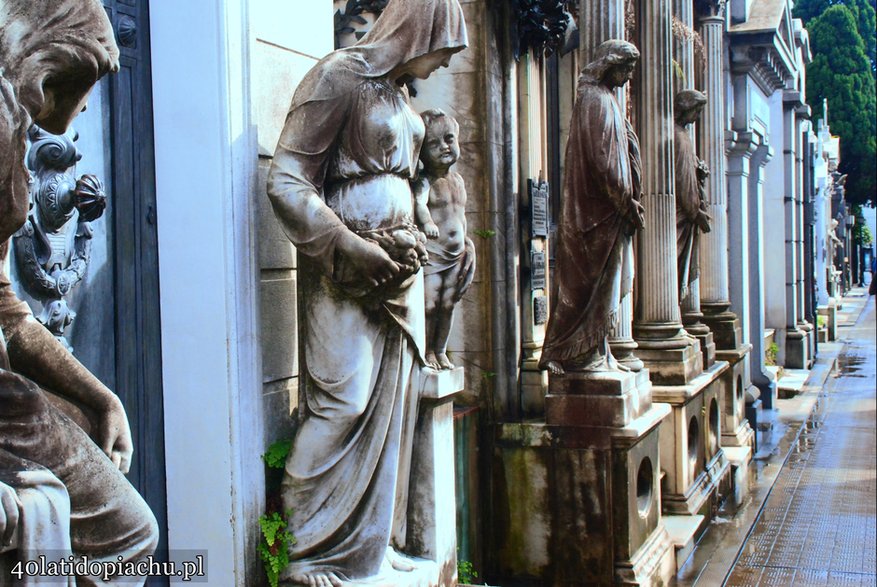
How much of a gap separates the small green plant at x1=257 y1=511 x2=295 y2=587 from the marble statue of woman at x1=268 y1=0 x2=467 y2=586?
4cm

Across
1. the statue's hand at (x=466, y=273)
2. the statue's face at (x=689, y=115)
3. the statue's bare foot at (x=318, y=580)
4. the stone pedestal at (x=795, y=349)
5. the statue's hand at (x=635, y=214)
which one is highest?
the statue's face at (x=689, y=115)

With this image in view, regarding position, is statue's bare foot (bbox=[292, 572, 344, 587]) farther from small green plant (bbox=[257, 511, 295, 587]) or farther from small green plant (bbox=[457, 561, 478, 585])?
small green plant (bbox=[457, 561, 478, 585])

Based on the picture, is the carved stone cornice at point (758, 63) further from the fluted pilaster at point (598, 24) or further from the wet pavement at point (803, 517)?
the fluted pilaster at point (598, 24)

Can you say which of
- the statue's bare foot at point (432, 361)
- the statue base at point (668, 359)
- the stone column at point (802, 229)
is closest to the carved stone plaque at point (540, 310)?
the statue base at point (668, 359)

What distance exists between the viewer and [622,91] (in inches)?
340

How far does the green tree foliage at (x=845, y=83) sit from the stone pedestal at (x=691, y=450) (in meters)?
36.7

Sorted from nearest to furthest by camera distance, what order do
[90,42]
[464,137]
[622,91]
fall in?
[90,42]
[464,137]
[622,91]

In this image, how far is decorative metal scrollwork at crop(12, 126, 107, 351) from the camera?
137 inches

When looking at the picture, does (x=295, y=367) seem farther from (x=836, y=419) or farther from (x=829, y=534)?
(x=836, y=419)

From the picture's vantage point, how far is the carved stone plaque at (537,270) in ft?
26.3

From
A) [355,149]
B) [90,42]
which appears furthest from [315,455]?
[90,42]

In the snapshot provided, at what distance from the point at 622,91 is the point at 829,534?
442 cm

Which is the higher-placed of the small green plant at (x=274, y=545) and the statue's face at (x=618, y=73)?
the statue's face at (x=618, y=73)

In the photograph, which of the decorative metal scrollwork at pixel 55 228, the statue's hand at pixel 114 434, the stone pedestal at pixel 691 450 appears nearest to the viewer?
the statue's hand at pixel 114 434
